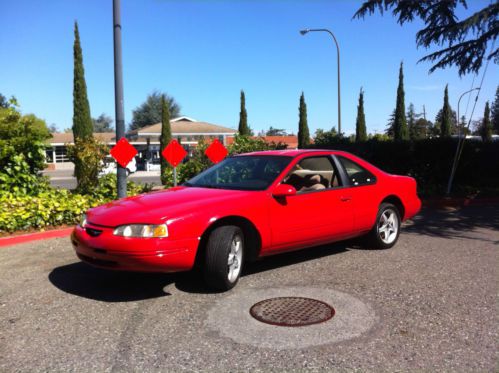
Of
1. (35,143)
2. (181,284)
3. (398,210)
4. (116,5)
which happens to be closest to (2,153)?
(35,143)

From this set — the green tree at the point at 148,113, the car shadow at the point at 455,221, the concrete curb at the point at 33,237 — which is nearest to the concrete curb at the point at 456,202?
the car shadow at the point at 455,221

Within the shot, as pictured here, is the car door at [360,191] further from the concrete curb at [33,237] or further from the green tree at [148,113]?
the green tree at [148,113]

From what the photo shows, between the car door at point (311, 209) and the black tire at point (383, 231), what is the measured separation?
0.64 m

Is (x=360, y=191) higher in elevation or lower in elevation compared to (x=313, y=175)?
lower

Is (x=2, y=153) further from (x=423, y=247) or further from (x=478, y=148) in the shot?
(x=478, y=148)

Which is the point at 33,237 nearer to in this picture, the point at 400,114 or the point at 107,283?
the point at 107,283

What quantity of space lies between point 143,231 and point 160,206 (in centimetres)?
42

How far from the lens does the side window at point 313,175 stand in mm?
5648

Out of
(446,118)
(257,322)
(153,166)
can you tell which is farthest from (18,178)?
(446,118)

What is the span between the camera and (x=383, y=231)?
6.55m

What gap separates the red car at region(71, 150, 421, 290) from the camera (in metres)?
4.29

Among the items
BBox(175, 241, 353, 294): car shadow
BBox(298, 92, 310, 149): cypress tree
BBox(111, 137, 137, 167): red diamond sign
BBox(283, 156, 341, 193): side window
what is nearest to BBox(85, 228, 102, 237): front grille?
BBox(175, 241, 353, 294): car shadow

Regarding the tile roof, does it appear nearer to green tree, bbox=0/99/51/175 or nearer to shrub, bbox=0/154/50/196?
green tree, bbox=0/99/51/175

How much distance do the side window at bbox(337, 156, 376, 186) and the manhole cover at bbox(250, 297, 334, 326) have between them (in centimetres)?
224
